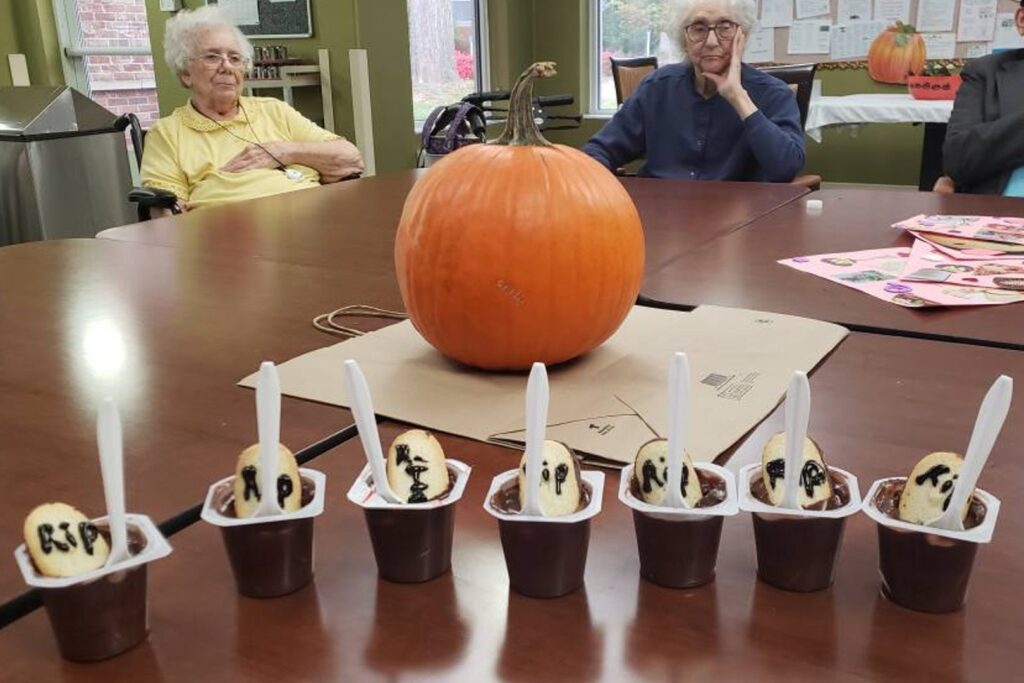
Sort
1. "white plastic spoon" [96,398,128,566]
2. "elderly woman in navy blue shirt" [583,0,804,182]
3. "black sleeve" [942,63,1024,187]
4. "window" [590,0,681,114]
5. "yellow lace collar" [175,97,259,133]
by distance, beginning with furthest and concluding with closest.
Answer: "window" [590,0,681,114], "yellow lace collar" [175,97,259,133], "elderly woman in navy blue shirt" [583,0,804,182], "black sleeve" [942,63,1024,187], "white plastic spoon" [96,398,128,566]

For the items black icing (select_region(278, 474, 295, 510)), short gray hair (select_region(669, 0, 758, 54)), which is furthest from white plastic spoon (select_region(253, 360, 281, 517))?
short gray hair (select_region(669, 0, 758, 54))

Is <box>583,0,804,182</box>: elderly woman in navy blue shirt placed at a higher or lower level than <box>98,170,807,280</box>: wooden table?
higher

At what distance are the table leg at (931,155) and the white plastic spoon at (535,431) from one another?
14.6ft

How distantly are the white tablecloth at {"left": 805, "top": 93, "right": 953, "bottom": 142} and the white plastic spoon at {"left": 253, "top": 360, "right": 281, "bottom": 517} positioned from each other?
13.7ft

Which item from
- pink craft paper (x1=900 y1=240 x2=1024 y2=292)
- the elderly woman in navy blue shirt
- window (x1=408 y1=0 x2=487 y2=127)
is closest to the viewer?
pink craft paper (x1=900 y1=240 x2=1024 y2=292)

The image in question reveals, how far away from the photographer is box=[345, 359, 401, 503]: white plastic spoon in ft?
1.40

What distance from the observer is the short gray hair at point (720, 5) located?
2414mm

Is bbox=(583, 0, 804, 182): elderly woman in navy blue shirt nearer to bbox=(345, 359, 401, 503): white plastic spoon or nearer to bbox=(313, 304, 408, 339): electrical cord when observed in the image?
bbox=(313, 304, 408, 339): electrical cord

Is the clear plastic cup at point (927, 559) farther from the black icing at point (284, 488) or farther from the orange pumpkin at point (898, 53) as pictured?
the orange pumpkin at point (898, 53)

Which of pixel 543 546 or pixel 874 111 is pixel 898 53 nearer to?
pixel 874 111

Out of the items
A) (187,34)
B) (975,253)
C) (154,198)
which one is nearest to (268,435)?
(975,253)

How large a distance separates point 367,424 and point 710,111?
2195 mm

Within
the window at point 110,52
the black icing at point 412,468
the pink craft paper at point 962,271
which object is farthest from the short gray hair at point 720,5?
the window at point 110,52

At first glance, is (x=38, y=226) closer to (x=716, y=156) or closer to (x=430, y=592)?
(x=716, y=156)
